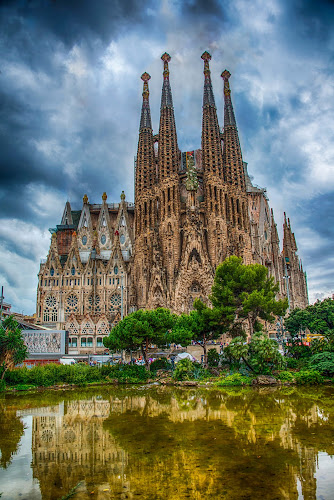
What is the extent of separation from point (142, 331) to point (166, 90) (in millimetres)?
40016

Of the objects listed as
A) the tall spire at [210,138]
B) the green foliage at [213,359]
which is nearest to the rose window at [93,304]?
the tall spire at [210,138]

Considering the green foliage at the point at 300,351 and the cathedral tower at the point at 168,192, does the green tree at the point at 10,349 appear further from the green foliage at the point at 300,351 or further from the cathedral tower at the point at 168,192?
the cathedral tower at the point at 168,192

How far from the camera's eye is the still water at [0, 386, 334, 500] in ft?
25.4

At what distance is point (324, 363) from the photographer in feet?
82.1

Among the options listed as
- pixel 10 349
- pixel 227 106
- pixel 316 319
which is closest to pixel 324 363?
pixel 316 319

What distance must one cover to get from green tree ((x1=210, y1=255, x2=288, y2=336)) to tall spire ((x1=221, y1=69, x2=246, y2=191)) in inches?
894

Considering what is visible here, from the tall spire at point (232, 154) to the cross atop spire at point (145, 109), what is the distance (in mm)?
10935

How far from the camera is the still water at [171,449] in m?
7.75

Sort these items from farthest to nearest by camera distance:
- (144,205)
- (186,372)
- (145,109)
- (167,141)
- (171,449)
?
(145,109), (167,141), (144,205), (186,372), (171,449)

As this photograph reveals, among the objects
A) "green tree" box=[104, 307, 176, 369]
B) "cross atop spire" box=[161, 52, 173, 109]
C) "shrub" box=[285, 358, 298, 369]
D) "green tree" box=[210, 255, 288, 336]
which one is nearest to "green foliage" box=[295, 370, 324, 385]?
"shrub" box=[285, 358, 298, 369]

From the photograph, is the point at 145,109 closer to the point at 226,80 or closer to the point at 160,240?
the point at 226,80

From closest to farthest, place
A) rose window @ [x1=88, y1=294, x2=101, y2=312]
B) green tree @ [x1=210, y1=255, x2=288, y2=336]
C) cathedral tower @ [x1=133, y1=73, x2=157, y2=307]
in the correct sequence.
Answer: green tree @ [x1=210, y1=255, x2=288, y2=336] < cathedral tower @ [x1=133, y1=73, x2=157, y2=307] < rose window @ [x1=88, y1=294, x2=101, y2=312]

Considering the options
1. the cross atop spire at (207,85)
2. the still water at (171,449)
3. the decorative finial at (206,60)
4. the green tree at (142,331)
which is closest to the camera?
the still water at (171,449)

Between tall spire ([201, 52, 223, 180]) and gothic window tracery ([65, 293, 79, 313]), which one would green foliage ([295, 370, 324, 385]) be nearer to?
tall spire ([201, 52, 223, 180])
